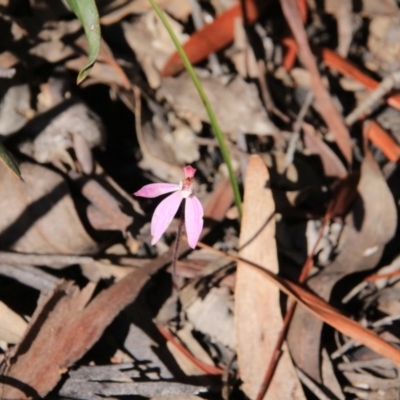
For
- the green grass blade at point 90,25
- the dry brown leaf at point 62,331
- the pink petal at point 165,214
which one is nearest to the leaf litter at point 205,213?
the dry brown leaf at point 62,331

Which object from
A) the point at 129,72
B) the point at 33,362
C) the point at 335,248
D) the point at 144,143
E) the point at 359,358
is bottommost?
the point at 359,358

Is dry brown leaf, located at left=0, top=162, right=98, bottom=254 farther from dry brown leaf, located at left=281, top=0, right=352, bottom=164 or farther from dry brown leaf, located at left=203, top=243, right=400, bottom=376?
dry brown leaf, located at left=281, top=0, right=352, bottom=164

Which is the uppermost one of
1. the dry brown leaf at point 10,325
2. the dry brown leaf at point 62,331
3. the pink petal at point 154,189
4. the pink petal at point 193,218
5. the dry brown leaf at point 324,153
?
the pink petal at point 154,189

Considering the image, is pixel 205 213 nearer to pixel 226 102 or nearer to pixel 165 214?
pixel 226 102

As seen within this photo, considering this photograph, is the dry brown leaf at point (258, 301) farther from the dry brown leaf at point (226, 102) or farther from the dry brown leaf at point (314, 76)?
the dry brown leaf at point (314, 76)

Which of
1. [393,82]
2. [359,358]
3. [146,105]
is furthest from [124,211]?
[393,82]

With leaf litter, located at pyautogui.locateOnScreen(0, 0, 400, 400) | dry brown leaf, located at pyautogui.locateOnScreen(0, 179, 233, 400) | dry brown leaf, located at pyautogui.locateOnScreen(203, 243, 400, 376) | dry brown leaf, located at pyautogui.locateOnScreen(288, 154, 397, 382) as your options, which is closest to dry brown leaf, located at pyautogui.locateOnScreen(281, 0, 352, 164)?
leaf litter, located at pyautogui.locateOnScreen(0, 0, 400, 400)

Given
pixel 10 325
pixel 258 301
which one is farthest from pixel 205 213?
pixel 10 325

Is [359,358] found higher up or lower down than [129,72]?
lower down

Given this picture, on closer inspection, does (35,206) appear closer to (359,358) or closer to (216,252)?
(216,252)
